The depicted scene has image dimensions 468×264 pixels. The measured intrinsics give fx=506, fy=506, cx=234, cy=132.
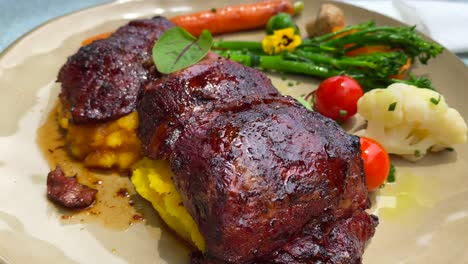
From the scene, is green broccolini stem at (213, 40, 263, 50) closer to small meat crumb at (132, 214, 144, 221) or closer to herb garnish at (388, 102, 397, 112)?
herb garnish at (388, 102, 397, 112)

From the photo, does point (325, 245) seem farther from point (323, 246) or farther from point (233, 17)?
point (233, 17)

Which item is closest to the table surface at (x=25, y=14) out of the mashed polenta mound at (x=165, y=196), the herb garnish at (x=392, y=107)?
the herb garnish at (x=392, y=107)

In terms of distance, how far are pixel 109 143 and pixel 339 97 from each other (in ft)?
6.77

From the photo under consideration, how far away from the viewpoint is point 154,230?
11.4 feet

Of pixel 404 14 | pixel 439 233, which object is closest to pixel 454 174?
pixel 439 233

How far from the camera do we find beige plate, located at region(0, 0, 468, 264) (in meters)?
3.22

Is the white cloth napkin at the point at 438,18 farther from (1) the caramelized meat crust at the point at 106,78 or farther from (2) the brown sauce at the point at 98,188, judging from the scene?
(2) the brown sauce at the point at 98,188

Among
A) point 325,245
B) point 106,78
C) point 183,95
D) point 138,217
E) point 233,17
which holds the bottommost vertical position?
point 138,217

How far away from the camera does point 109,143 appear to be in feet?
12.6

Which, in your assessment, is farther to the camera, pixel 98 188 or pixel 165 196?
pixel 98 188

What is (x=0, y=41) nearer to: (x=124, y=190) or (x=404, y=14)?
(x=124, y=190)

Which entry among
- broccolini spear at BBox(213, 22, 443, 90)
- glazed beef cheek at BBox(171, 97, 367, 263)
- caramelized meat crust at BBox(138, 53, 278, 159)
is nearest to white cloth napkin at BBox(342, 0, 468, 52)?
broccolini spear at BBox(213, 22, 443, 90)

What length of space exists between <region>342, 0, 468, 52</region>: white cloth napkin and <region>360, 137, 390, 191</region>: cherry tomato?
2655mm

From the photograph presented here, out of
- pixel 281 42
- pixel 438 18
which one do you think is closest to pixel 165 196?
pixel 281 42
